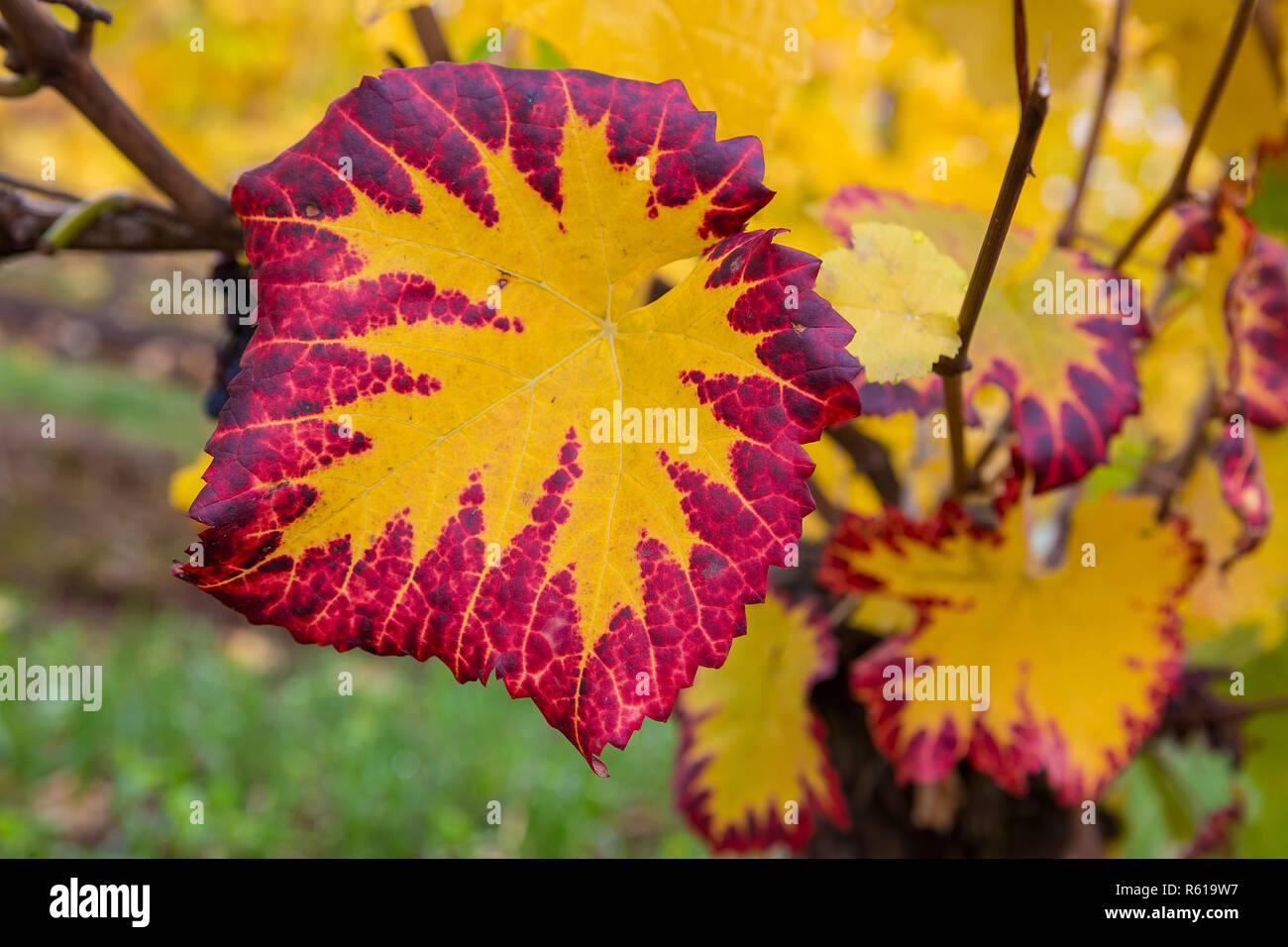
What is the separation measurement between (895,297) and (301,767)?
2.43 metres

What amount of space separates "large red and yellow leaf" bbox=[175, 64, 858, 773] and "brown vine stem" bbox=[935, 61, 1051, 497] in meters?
0.10

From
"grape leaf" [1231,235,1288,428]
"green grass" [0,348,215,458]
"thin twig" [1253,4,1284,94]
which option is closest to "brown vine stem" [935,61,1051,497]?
"grape leaf" [1231,235,1288,428]

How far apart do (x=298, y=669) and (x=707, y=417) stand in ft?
11.1

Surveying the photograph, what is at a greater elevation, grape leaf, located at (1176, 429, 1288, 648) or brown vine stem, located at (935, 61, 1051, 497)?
brown vine stem, located at (935, 61, 1051, 497)

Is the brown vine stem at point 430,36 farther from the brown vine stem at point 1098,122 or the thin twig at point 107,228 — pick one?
the brown vine stem at point 1098,122

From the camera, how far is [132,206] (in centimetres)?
66

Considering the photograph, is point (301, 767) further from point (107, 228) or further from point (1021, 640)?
point (1021, 640)

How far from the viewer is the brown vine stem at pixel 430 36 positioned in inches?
27.8

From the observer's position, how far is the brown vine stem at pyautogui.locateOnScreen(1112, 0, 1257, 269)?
1.96 feet

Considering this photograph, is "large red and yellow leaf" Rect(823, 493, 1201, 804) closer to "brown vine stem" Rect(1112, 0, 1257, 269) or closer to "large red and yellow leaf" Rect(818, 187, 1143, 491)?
"large red and yellow leaf" Rect(818, 187, 1143, 491)

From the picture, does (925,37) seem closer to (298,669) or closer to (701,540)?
(701,540)

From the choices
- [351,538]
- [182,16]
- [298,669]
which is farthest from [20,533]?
[351,538]

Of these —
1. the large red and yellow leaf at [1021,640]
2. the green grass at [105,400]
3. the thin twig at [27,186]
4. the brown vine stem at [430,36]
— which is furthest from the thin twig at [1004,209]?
the green grass at [105,400]

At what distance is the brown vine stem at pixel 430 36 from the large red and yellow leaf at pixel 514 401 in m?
0.34
